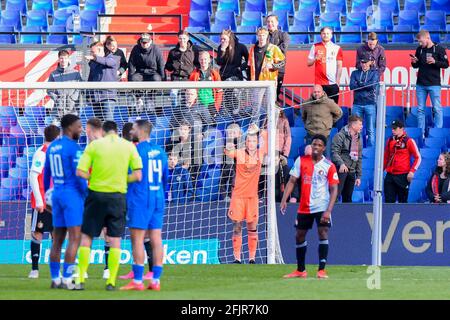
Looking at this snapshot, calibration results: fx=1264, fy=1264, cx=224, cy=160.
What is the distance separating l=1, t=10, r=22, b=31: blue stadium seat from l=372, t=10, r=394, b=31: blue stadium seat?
778 cm

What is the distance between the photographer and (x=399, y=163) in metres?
21.0

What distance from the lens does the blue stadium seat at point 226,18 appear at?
27.3 m

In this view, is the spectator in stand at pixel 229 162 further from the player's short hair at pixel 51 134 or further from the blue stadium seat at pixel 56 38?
the blue stadium seat at pixel 56 38

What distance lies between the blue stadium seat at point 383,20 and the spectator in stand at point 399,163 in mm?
6372

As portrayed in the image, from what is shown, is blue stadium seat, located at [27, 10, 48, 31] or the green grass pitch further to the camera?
blue stadium seat, located at [27, 10, 48, 31]

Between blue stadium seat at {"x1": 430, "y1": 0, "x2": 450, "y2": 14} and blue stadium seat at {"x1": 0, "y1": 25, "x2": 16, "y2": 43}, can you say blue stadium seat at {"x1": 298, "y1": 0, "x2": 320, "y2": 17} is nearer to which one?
blue stadium seat at {"x1": 430, "y1": 0, "x2": 450, "y2": 14}

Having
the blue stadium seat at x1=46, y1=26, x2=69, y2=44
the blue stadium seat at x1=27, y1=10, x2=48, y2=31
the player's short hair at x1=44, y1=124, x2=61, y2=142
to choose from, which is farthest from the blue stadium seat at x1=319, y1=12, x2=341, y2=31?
the player's short hair at x1=44, y1=124, x2=61, y2=142

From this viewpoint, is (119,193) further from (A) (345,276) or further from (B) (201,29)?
(B) (201,29)

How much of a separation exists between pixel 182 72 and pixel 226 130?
2.18 metres

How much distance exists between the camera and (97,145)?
13867 mm

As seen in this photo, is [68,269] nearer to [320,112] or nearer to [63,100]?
[63,100]

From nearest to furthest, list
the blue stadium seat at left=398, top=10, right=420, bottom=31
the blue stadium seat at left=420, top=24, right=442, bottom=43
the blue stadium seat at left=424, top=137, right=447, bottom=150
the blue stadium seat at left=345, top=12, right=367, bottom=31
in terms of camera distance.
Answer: the blue stadium seat at left=424, top=137, right=447, bottom=150
the blue stadium seat at left=420, top=24, right=442, bottom=43
the blue stadium seat at left=398, top=10, right=420, bottom=31
the blue stadium seat at left=345, top=12, right=367, bottom=31

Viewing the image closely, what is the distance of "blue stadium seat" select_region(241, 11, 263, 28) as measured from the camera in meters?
27.5

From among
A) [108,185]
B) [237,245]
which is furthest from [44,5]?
[108,185]
